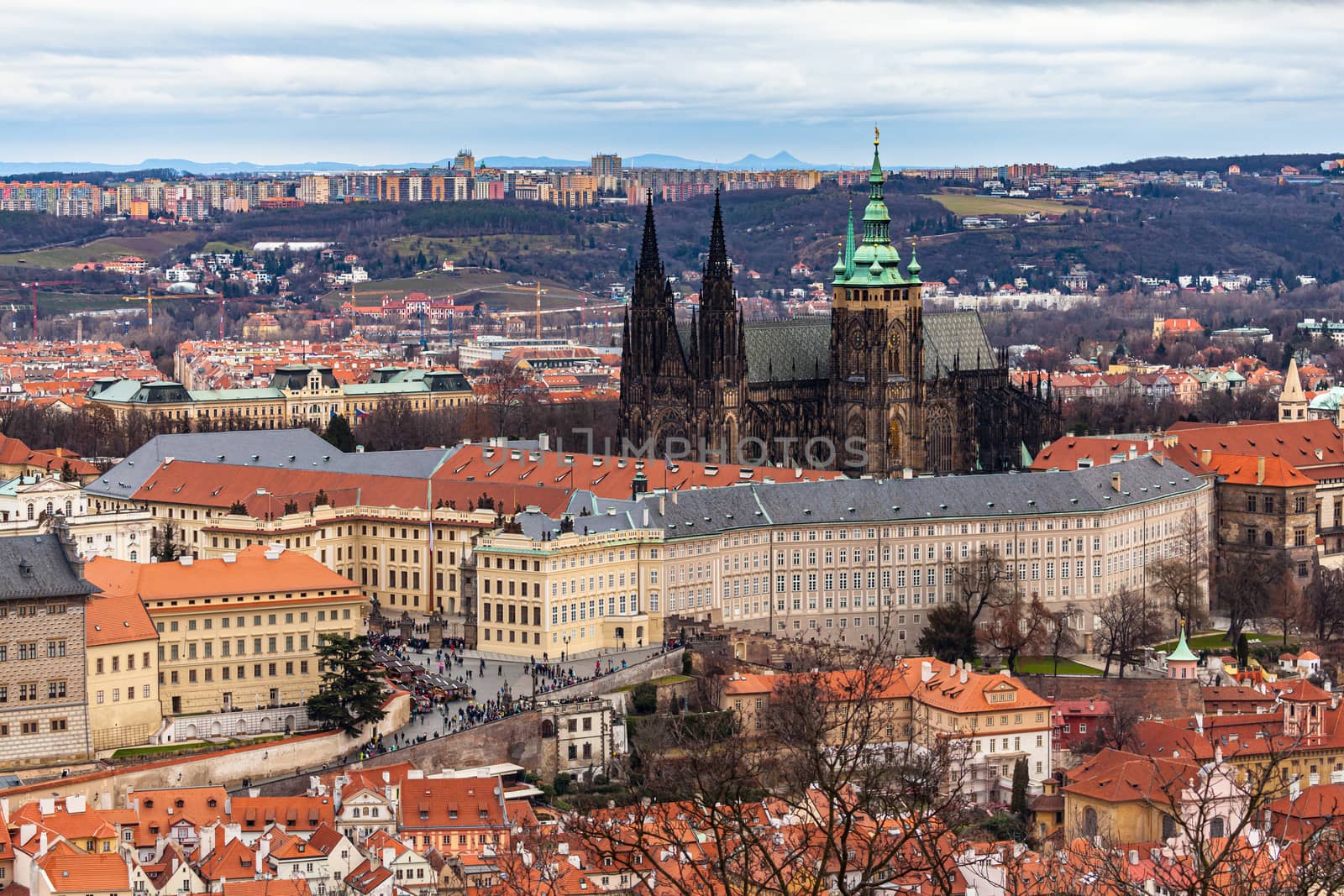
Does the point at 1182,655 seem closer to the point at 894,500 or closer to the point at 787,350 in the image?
the point at 894,500

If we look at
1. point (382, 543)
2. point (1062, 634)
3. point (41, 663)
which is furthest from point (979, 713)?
point (382, 543)

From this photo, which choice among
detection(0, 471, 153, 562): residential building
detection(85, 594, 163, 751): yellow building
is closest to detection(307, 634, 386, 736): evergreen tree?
detection(85, 594, 163, 751): yellow building

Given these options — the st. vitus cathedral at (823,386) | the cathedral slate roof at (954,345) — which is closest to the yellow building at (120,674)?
the st. vitus cathedral at (823,386)

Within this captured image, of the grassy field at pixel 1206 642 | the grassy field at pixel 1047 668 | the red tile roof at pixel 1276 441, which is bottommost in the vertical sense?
the grassy field at pixel 1206 642

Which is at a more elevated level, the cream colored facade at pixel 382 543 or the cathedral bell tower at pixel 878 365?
the cathedral bell tower at pixel 878 365

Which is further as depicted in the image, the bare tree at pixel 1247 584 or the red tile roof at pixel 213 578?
the bare tree at pixel 1247 584

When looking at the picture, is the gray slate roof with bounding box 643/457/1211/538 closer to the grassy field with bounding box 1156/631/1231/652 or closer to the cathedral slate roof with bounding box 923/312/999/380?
the grassy field with bounding box 1156/631/1231/652

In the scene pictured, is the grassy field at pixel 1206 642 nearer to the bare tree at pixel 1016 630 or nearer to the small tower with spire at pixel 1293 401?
the bare tree at pixel 1016 630

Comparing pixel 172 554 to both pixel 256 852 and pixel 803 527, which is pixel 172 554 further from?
pixel 256 852
